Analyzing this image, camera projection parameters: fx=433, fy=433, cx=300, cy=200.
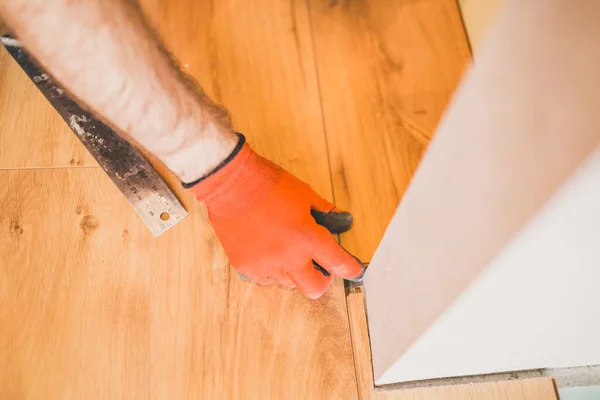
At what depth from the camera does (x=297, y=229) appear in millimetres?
672

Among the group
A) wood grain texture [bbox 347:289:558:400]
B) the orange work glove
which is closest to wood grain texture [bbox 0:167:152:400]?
the orange work glove

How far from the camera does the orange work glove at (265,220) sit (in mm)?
654

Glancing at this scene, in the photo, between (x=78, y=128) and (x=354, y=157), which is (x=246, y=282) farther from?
(x=78, y=128)

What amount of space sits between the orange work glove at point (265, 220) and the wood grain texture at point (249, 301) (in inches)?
4.7

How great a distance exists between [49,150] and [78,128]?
0.08m

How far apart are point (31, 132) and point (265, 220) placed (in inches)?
24.7

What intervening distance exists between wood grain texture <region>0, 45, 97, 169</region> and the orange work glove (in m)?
0.42

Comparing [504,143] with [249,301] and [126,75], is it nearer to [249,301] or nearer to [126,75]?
[126,75]

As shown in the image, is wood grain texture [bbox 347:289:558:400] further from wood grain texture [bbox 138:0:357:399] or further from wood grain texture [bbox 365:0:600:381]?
wood grain texture [bbox 365:0:600:381]

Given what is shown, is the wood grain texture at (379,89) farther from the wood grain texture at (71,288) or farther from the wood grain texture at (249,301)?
the wood grain texture at (71,288)

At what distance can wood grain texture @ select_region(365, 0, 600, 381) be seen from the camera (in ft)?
0.72

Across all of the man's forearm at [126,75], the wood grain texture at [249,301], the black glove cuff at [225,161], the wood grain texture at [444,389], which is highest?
the man's forearm at [126,75]

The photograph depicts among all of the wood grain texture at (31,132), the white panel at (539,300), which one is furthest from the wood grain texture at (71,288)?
the white panel at (539,300)

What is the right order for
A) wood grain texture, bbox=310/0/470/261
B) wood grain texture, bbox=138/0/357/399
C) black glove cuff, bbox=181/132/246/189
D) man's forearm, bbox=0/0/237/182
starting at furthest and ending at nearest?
1. wood grain texture, bbox=310/0/470/261
2. wood grain texture, bbox=138/0/357/399
3. black glove cuff, bbox=181/132/246/189
4. man's forearm, bbox=0/0/237/182
